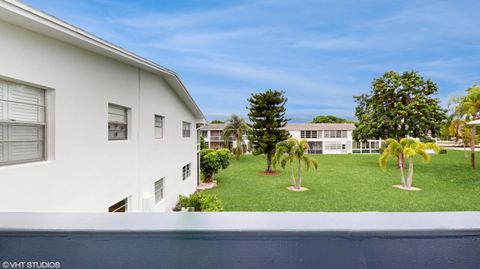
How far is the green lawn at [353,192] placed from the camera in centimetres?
1320

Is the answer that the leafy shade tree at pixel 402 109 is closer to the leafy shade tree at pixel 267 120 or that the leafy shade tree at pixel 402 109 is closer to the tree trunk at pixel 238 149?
the leafy shade tree at pixel 267 120

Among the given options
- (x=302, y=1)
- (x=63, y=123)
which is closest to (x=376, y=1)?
(x=302, y=1)

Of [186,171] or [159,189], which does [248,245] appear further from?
[186,171]

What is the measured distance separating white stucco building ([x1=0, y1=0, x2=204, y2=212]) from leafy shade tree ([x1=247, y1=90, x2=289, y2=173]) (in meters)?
16.8

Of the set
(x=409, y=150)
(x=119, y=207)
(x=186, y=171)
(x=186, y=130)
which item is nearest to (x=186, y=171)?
(x=186, y=171)

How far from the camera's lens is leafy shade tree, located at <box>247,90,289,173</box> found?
25.0 meters

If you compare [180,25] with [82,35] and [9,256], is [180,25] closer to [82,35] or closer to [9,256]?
[82,35]

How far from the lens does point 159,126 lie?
1018 centimetres

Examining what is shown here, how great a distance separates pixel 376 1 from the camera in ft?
39.1

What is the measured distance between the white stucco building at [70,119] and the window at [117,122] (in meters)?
0.03

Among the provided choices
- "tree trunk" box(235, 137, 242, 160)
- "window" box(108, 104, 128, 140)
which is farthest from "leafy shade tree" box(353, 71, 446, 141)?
"window" box(108, 104, 128, 140)

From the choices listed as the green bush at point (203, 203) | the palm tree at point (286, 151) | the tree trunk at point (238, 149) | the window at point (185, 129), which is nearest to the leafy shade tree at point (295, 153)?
the palm tree at point (286, 151)

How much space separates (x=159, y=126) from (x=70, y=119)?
5.22 meters

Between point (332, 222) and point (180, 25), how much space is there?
16.3 meters
